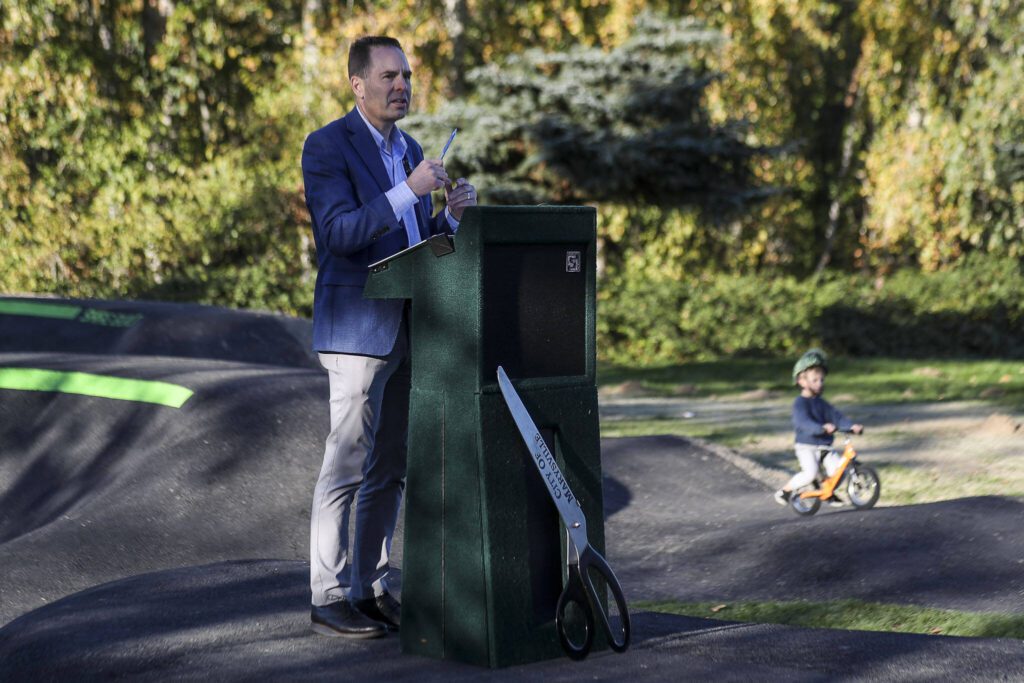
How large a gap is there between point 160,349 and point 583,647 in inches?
358

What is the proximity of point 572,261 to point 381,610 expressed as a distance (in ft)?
4.26

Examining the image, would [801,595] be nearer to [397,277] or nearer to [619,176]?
[397,277]

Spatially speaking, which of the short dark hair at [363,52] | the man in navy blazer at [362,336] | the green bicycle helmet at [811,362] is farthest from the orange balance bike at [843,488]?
the short dark hair at [363,52]

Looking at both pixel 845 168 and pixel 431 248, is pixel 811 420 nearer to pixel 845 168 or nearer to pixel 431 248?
pixel 431 248

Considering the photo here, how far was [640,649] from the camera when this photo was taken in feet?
13.9

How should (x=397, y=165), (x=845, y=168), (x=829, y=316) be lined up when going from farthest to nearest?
1. (x=845, y=168)
2. (x=829, y=316)
3. (x=397, y=165)

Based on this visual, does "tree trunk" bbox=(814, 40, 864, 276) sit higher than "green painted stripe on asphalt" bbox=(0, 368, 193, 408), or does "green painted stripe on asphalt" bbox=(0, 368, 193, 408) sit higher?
"tree trunk" bbox=(814, 40, 864, 276)

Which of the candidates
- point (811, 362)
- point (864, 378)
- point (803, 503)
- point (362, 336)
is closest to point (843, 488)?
point (803, 503)

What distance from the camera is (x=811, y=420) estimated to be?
24.9 ft

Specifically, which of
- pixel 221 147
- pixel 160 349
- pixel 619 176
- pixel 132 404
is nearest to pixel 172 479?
pixel 132 404

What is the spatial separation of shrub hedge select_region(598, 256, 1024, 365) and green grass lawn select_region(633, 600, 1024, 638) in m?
13.3

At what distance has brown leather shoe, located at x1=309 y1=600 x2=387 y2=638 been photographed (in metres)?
4.29

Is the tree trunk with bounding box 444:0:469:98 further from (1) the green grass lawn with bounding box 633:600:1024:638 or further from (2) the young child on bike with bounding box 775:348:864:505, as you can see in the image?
(1) the green grass lawn with bounding box 633:600:1024:638

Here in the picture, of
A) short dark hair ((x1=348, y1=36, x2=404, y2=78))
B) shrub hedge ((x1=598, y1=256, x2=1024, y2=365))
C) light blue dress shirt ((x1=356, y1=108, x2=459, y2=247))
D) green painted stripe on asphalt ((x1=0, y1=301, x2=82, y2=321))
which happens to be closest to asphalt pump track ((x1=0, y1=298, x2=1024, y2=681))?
light blue dress shirt ((x1=356, y1=108, x2=459, y2=247))
